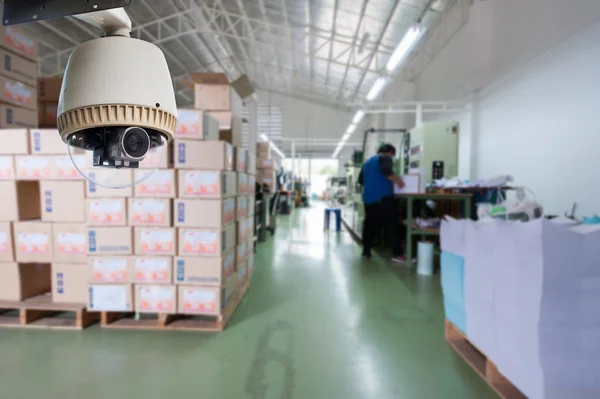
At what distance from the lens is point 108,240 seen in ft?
8.16

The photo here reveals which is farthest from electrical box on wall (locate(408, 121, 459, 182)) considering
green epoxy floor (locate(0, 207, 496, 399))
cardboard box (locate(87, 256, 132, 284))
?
cardboard box (locate(87, 256, 132, 284))

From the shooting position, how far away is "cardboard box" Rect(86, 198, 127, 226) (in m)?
2.48

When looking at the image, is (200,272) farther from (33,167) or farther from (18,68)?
(18,68)

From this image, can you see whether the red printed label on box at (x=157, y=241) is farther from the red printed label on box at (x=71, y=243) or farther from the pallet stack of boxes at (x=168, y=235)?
the red printed label on box at (x=71, y=243)

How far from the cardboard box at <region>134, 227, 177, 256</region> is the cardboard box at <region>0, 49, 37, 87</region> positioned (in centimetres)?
194

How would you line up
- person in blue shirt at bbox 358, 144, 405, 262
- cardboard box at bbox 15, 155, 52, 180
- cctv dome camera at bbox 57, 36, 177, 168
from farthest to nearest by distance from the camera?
1. person in blue shirt at bbox 358, 144, 405, 262
2. cardboard box at bbox 15, 155, 52, 180
3. cctv dome camera at bbox 57, 36, 177, 168

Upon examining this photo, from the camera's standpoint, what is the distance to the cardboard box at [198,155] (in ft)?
8.14

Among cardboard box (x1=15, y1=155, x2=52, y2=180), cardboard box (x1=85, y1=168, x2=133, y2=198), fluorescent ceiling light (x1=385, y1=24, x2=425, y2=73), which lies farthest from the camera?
fluorescent ceiling light (x1=385, y1=24, x2=425, y2=73)

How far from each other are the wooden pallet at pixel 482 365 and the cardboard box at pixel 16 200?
3429 millimetres

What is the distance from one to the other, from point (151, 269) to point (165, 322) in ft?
1.41

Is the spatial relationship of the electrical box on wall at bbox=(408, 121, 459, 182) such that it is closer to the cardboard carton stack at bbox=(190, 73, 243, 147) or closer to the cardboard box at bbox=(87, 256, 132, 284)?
the cardboard carton stack at bbox=(190, 73, 243, 147)

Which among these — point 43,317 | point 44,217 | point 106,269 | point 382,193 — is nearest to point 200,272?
point 106,269

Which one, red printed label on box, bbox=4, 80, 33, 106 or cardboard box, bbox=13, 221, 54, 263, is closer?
cardboard box, bbox=13, 221, 54, 263

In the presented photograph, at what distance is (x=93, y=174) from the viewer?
241 centimetres
